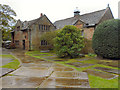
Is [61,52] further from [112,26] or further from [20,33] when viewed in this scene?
[20,33]

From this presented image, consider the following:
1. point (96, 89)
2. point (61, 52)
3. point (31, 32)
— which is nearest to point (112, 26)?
point (61, 52)

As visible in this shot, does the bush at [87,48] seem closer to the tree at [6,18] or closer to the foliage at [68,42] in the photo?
the foliage at [68,42]

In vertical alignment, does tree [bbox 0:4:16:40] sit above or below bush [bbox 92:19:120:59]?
above

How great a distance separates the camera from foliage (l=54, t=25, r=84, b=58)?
12.7 m

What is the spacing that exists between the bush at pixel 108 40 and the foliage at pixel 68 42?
206 cm

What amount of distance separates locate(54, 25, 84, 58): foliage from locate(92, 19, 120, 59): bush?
6.77ft

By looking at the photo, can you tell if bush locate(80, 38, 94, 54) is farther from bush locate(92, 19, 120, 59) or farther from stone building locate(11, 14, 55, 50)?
stone building locate(11, 14, 55, 50)

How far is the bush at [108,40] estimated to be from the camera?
10977mm

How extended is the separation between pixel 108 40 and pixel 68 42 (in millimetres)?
4080

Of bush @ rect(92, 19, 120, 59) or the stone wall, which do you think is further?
the stone wall

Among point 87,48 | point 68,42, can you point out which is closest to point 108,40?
point 68,42

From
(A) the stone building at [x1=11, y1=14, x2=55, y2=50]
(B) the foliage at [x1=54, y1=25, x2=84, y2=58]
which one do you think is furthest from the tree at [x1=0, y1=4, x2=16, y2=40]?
(B) the foliage at [x1=54, y1=25, x2=84, y2=58]

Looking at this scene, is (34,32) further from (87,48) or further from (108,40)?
(108,40)

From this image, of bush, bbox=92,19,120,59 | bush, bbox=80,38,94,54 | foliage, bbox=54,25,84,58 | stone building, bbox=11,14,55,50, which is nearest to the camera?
bush, bbox=92,19,120,59
